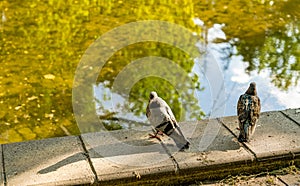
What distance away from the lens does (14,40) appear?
20.5 feet

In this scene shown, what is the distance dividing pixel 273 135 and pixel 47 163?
1419 millimetres

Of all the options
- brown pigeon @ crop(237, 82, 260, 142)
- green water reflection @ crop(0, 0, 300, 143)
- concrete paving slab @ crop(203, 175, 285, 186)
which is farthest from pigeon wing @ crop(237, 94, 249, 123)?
green water reflection @ crop(0, 0, 300, 143)

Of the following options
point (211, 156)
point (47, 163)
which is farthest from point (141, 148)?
point (47, 163)

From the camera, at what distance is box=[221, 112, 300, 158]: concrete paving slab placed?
344cm

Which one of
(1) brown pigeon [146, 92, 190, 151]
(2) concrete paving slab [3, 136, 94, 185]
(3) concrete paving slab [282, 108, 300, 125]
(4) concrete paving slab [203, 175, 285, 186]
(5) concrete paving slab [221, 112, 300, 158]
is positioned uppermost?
(1) brown pigeon [146, 92, 190, 151]

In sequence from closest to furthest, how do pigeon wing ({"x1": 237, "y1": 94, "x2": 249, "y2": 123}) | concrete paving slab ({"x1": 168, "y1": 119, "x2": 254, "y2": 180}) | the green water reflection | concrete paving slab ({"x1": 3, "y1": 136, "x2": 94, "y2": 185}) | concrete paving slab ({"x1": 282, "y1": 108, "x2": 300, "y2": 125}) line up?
concrete paving slab ({"x1": 3, "y1": 136, "x2": 94, "y2": 185}) → concrete paving slab ({"x1": 168, "y1": 119, "x2": 254, "y2": 180}) → pigeon wing ({"x1": 237, "y1": 94, "x2": 249, "y2": 123}) → concrete paving slab ({"x1": 282, "y1": 108, "x2": 300, "y2": 125}) → the green water reflection

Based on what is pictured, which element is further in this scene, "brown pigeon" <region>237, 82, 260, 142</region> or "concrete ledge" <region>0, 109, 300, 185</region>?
"brown pigeon" <region>237, 82, 260, 142</region>

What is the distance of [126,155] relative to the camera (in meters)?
3.37

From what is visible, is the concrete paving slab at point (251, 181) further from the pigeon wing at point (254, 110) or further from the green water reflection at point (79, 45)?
the green water reflection at point (79, 45)

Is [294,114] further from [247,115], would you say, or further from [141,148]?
[141,148]

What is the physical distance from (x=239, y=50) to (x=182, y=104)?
4.72ft

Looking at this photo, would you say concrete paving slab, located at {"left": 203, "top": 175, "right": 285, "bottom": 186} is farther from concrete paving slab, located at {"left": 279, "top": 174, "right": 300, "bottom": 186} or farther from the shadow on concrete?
the shadow on concrete

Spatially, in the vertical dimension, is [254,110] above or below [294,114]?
above

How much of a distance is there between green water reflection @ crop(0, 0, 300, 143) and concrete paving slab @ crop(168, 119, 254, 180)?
1.24 metres
